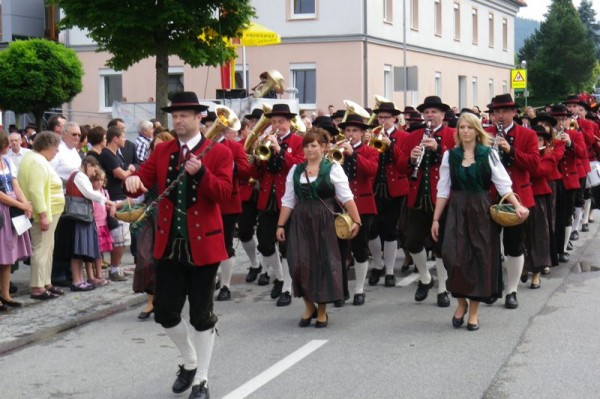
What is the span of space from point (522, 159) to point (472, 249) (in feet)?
5.11

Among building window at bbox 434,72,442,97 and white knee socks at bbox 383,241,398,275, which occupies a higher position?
building window at bbox 434,72,442,97

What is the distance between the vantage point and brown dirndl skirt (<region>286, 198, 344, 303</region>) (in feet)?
31.1

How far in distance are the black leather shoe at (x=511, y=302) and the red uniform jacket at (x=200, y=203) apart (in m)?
4.09

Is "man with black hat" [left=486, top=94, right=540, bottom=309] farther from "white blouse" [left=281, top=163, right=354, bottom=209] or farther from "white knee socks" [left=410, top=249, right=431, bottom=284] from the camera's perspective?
"white blouse" [left=281, top=163, right=354, bottom=209]

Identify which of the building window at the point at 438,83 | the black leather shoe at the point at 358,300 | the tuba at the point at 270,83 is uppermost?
the building window at the point at 438,83

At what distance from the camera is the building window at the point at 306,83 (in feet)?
124

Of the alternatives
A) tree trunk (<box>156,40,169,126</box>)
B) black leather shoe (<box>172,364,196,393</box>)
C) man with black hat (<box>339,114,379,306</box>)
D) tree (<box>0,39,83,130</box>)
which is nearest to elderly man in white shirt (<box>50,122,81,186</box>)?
man with black hat (<box>339,114,379,306</box>)

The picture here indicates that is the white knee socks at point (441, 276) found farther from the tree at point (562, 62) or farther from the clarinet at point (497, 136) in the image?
the tree at point (562, 62)

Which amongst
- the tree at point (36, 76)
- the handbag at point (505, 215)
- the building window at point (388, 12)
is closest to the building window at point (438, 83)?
the building window at point (388, 12)

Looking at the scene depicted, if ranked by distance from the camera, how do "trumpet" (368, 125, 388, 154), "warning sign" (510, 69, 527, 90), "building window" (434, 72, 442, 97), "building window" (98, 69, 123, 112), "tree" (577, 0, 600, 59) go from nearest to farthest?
"trumpet" (368, 125, 388, 154) < "warning sign" (510, 69, 527, 90) < "building window" (98, 69, 123, 112) < "building window" (434, 72, 442, 97) < "tree" (577, 0, 600, 59)

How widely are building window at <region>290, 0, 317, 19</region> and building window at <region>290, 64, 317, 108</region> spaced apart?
5.85 ft

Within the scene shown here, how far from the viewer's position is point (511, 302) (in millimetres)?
10414

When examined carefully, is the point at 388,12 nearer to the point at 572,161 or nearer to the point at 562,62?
the point at 572,161

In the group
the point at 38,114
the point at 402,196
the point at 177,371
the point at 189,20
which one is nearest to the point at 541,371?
the point at 177,371
